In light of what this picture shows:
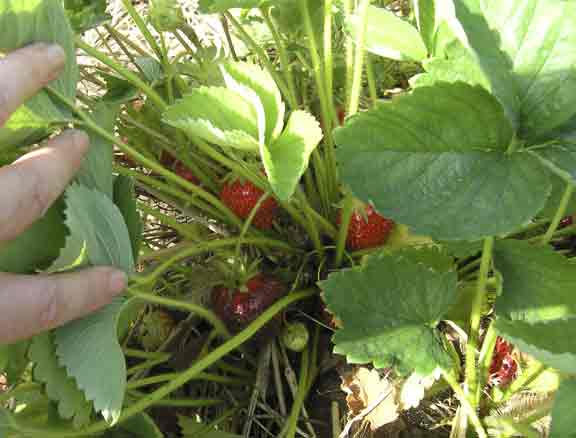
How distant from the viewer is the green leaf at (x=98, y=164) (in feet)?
1.78

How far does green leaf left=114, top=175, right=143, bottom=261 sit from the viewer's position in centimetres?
56

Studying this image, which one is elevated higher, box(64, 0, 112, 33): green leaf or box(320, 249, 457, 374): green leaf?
box(64, 0, 112, 33): green leaf

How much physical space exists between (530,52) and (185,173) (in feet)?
1.59

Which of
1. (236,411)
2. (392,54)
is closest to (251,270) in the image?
(236,411)

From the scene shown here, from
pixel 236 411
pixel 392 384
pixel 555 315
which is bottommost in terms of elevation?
pixel 236 411

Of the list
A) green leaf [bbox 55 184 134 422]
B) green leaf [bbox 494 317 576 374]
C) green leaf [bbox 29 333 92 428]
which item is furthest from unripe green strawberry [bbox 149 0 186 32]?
green leaf [bbox 494 317 576 374]

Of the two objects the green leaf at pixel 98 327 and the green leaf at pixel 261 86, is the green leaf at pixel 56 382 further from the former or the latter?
the green leaf at pixel 261 86

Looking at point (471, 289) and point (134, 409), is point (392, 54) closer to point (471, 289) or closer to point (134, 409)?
point (471, 289)

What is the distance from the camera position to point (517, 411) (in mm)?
561

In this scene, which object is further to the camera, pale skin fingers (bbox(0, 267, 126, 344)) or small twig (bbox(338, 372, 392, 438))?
small twig (bbox(338, 372, 392, 438))

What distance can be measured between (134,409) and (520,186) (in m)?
0.36

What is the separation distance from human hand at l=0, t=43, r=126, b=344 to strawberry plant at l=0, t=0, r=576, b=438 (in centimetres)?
2

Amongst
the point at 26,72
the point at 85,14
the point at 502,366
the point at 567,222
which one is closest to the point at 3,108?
the point at 26,72

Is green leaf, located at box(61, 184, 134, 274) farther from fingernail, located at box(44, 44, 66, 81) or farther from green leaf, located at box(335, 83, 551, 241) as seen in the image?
green leaf, located at box(335, 83, 551, 241)
